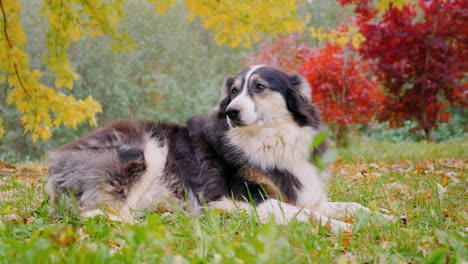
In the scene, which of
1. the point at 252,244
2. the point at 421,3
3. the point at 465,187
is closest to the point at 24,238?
the point at 252,244

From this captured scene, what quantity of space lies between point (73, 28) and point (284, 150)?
3.73 m

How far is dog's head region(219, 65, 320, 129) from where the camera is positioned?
2785mm

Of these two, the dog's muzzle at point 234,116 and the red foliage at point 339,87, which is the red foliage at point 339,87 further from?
the dog's muzzle at point 234,116

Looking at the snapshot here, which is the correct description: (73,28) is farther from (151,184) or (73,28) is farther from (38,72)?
(151,184)

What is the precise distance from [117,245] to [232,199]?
943 mm

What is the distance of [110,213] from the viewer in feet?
7.49

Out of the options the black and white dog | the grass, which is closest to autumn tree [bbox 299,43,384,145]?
the black and white dog

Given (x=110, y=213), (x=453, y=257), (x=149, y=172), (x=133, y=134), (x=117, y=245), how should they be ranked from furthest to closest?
(x=133, y=134) < (x=149, y=172) < (x=110, y=213) < (x=117, y=245) < (x=453, y=257)

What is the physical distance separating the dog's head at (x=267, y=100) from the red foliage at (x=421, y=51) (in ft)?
21.5

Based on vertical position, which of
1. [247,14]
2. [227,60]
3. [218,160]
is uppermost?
[247,14]

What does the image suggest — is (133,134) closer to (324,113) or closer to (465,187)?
(465,187)

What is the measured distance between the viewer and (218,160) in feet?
9.28

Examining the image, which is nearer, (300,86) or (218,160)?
(218,160)

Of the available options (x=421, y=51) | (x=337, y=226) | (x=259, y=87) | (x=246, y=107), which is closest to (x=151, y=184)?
(x=246, y=107)
